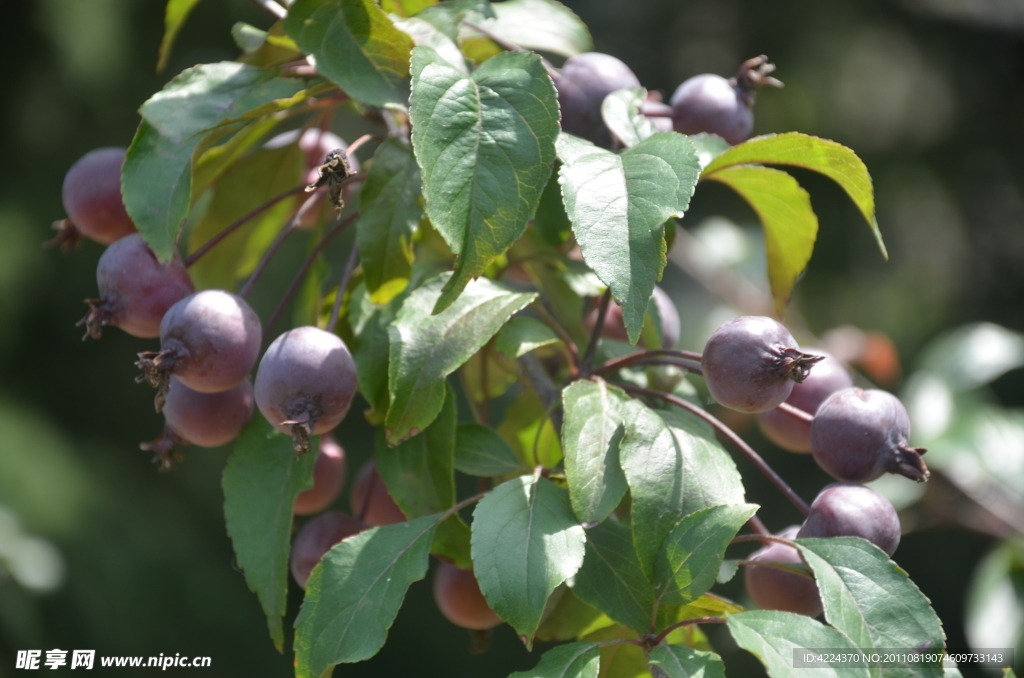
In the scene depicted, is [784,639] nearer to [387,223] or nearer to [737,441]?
[737,441]

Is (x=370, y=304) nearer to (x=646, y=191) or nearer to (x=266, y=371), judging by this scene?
(x=266, y=371)

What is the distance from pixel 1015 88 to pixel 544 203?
2.83 meters

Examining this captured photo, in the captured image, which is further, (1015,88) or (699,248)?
(1015,88)

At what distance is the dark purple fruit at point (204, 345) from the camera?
576mm

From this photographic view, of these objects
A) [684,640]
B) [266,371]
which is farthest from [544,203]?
[684,640]

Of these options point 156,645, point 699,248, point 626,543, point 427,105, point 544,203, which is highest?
point 427,105

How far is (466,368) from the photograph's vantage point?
0.88m

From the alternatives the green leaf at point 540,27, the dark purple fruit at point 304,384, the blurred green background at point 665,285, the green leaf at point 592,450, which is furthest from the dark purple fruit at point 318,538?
the blurred green background at point 665,285

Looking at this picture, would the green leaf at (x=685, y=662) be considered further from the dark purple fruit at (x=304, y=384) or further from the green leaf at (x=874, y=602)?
the dark purple fruit at (x=304, y=384)

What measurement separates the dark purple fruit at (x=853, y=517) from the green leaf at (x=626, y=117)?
0.31 metres

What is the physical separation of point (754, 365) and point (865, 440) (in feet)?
0.43

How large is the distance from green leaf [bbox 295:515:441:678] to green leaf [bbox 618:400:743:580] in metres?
0.15

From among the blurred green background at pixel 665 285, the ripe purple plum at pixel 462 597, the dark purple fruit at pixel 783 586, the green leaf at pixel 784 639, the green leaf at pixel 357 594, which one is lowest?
the blurred green background at pixel 665 285

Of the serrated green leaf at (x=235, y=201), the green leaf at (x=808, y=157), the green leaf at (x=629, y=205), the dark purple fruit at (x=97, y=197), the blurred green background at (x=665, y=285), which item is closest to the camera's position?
the green leaf at (x=629, y=205)
